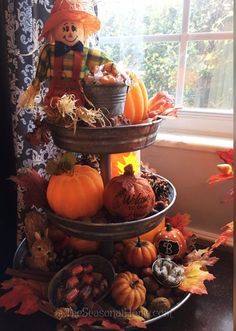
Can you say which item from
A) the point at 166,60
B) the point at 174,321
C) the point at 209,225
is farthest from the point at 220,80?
the point at 174,321

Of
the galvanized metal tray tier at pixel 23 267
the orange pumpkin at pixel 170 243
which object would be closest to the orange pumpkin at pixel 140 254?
the orange pumpkin at pixel 170 243

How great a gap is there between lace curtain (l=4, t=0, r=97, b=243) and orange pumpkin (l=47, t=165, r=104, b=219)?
0.69 feet

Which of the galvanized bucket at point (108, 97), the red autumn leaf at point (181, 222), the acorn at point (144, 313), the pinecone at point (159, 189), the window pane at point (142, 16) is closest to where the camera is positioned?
the galvanized bucket at point (108, 97)

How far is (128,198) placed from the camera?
0.82 metres

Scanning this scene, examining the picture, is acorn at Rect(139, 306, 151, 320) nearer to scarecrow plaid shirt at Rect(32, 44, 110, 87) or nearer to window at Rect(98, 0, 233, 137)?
scarecrow plaid shirt at Rect(32, 44, 110, 87)

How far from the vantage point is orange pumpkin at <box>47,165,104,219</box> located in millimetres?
842

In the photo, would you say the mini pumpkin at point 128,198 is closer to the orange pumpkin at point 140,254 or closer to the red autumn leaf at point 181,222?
the orange pumpkin at point 140,254

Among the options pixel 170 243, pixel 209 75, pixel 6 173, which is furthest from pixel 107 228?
pixel 209 75

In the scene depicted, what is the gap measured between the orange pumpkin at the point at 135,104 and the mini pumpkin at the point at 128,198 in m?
0.15

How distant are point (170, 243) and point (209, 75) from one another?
2.25 ft

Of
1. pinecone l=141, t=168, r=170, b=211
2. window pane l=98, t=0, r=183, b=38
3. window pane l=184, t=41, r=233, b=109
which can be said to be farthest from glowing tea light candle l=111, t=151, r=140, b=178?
window pane l=98, t=0, r=183, b=38

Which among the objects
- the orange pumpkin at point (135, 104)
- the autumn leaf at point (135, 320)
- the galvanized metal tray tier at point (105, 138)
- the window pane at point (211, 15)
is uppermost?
the window pane at point (211, 15)

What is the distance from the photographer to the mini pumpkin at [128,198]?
2.71 feet

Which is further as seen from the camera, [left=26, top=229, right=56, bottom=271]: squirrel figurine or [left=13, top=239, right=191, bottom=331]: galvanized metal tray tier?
[left=26, top=229, right=56, bottom=271]: squirrel figurine
